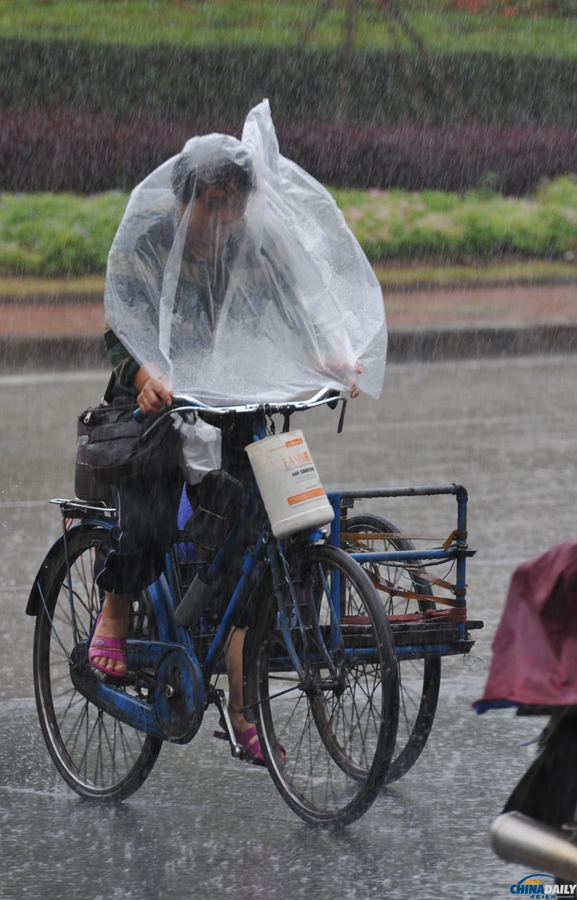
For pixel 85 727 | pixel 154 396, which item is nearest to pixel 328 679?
pixel 154 396

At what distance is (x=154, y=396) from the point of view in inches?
158

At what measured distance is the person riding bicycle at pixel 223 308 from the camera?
13.5ft

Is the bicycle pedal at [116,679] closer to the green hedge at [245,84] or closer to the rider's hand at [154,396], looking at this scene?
the rider's hand at [154,396]

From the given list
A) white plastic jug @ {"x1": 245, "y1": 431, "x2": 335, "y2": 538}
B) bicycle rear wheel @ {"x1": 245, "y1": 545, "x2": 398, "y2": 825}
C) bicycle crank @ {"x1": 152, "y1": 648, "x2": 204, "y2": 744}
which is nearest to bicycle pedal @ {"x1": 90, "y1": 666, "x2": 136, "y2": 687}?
bicycle crank @ {"x1": 152, "y1": 648, "x2": 204, "y2": 744}

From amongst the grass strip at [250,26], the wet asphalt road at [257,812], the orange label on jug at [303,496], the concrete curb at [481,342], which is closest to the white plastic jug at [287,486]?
the orange label on jug at [303,496]

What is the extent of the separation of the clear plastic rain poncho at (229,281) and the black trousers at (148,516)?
0.17 meters

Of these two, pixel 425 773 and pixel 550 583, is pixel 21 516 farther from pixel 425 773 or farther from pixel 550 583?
pixel 550 583

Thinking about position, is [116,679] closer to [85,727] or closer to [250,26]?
[85,727]

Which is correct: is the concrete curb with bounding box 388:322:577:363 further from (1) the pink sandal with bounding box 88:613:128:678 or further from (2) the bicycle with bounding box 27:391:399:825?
(1) the pink sandal with bounding box 88:613:128:678

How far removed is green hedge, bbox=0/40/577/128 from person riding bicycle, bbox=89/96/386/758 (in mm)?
17377

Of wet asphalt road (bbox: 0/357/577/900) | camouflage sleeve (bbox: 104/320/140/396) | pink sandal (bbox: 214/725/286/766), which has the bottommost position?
wet asphalt road (bbox: 0/357/577/900)

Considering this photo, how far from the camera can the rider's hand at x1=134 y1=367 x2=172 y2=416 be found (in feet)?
13.2

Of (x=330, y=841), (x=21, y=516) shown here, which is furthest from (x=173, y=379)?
(x=21, y=516)

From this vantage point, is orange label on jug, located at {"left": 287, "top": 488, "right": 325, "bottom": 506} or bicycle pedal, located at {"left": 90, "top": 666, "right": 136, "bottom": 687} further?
bicycle pedal, located at {"left": 90, "top": 666, "right": 136, "bottom": 687}
